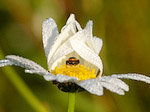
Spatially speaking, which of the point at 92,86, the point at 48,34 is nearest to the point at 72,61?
the point at 48,34

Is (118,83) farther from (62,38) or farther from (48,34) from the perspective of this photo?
(48,34)

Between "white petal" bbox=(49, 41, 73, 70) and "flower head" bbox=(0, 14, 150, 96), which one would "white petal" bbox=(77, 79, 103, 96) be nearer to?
"flower head" bbox=(0, 14, 150, 96)

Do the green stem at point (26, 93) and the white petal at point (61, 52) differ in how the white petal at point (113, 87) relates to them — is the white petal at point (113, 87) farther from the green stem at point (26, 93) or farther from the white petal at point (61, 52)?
the green stem at point (26, 93)

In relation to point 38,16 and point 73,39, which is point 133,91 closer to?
point 38,16

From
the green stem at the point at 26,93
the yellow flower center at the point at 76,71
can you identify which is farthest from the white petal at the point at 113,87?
the green stem at the point at 26,93

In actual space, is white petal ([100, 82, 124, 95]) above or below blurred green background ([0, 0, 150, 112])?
below

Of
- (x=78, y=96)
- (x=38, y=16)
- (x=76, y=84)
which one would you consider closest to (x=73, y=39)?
(x=76, y=84)

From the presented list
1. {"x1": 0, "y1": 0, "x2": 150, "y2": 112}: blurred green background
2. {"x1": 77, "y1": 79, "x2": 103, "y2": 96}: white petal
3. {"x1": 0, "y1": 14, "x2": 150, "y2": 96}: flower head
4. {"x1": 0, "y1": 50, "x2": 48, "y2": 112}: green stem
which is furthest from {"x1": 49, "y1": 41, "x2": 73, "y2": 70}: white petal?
{"x1": 0, "y1": 0, "x2": 150, "y2": 112}: blurred green background
